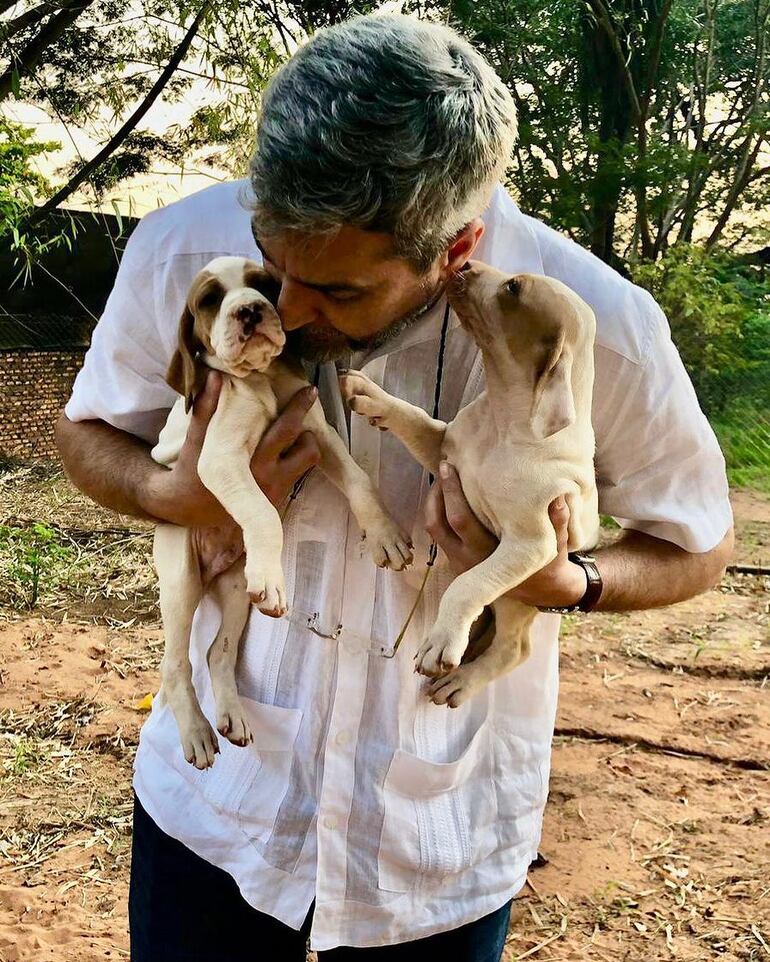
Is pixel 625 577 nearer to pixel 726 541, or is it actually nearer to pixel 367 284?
pixel 726 541

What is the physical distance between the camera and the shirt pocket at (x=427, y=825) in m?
1.76

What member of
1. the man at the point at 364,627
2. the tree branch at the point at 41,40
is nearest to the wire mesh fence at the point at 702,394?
the tree branch at the point at 41,40

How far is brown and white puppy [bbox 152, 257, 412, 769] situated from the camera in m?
1.47

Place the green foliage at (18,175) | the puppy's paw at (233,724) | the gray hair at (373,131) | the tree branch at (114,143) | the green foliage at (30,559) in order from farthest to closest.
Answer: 1. the tree branch at (114,143)
2. the green foliage at (18,175)
3. the green foliage at (30,559)
4. the puppy's paw at (233,724)
5. the gray hair at (373,131)

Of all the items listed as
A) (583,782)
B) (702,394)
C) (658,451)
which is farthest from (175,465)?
(702,394)

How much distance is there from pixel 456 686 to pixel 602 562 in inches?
14.3

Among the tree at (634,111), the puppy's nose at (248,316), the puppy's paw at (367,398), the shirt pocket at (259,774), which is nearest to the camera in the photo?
the puppy's nose at (248,316)

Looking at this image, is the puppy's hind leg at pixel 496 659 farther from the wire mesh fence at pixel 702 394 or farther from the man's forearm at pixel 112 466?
the wire mesh fence at pixel 702 394

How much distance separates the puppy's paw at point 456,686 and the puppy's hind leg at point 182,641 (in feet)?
1.33

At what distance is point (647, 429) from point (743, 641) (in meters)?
4.70

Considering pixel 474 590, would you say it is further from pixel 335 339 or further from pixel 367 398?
pixel 335 339

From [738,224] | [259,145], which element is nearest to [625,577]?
[259,145]

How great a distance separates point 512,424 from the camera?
4.95ft

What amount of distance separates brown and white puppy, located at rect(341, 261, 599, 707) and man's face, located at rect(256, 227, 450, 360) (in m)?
0.06
